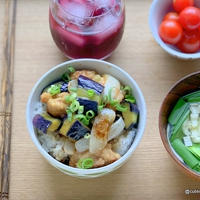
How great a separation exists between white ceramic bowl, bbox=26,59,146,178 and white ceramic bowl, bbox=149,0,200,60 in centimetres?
20

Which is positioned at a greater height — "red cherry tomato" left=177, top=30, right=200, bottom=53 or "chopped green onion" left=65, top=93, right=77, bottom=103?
"red cherry tomato" left=177, top=30, right=200, bottom=53

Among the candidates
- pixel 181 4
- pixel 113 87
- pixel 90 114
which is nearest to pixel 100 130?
pixel 90 114

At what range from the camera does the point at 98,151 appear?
3.59ft

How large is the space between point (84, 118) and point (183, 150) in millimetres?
334

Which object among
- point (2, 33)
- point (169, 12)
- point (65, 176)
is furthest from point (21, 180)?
point (169, 12)

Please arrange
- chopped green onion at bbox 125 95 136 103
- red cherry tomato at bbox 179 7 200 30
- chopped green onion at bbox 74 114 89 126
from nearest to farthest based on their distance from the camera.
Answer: chopped green onion at bbox 74 114 89 126
chopped green onion at bbox 125 95 136 103
red cherry tomato at bbox 179 7 200 30

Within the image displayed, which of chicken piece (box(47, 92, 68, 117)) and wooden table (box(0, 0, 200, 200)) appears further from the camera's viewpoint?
wooden table (box(0, 0, 200, 200))

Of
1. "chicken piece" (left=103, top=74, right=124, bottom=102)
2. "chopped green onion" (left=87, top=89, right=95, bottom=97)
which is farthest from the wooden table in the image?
"chopped green onion" (left=87, top=89, right=95, bottom=97)

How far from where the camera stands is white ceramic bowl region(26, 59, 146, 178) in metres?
1.09

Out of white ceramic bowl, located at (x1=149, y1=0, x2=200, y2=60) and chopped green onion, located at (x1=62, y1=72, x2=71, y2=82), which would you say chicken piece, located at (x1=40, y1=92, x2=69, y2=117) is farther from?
white ceramic bowl, located at (x1=149, y1=0, x2=200, y2=60)

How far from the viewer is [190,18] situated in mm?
1295

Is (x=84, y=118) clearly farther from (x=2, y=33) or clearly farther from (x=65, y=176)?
(x=2, y=33)

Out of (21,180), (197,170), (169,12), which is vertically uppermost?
(169,12)

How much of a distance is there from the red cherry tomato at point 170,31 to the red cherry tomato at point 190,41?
0.07 feet
